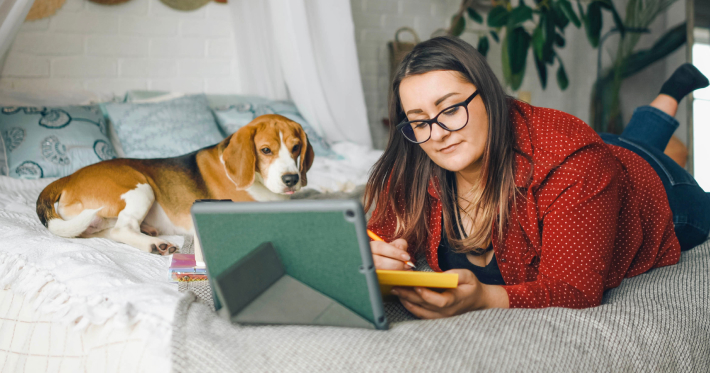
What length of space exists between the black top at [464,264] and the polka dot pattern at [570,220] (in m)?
0.03

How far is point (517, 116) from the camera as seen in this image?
3.43 feet

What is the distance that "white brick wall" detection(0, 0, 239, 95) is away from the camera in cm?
247

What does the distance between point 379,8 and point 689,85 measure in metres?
2.12

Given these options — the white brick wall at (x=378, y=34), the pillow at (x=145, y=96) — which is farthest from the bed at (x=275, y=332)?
the white brick wall at (x=378, y=34)

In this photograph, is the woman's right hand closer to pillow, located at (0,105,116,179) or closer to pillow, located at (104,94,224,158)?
pillow, located at (104,94,224,158)

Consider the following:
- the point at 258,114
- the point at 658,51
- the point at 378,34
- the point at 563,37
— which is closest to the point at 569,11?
the point at 563,37

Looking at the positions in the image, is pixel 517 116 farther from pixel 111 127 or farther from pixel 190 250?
pixel 111 127

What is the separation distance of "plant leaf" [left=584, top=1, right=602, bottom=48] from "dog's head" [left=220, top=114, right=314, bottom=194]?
2.85 meters

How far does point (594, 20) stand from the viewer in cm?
326

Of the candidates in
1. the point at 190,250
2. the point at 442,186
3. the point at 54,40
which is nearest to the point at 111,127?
the point at 54,40

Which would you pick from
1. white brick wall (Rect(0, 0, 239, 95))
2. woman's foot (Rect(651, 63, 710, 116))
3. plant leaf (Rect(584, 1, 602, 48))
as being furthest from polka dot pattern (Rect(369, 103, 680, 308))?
plant leaf (Rect(584, 1, 602, 48))

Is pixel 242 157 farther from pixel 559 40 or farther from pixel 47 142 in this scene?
pixel 559 40

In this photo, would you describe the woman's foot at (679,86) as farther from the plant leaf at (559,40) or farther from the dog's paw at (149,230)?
the dog's paw at (149,230)

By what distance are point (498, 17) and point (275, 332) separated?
2.96m
